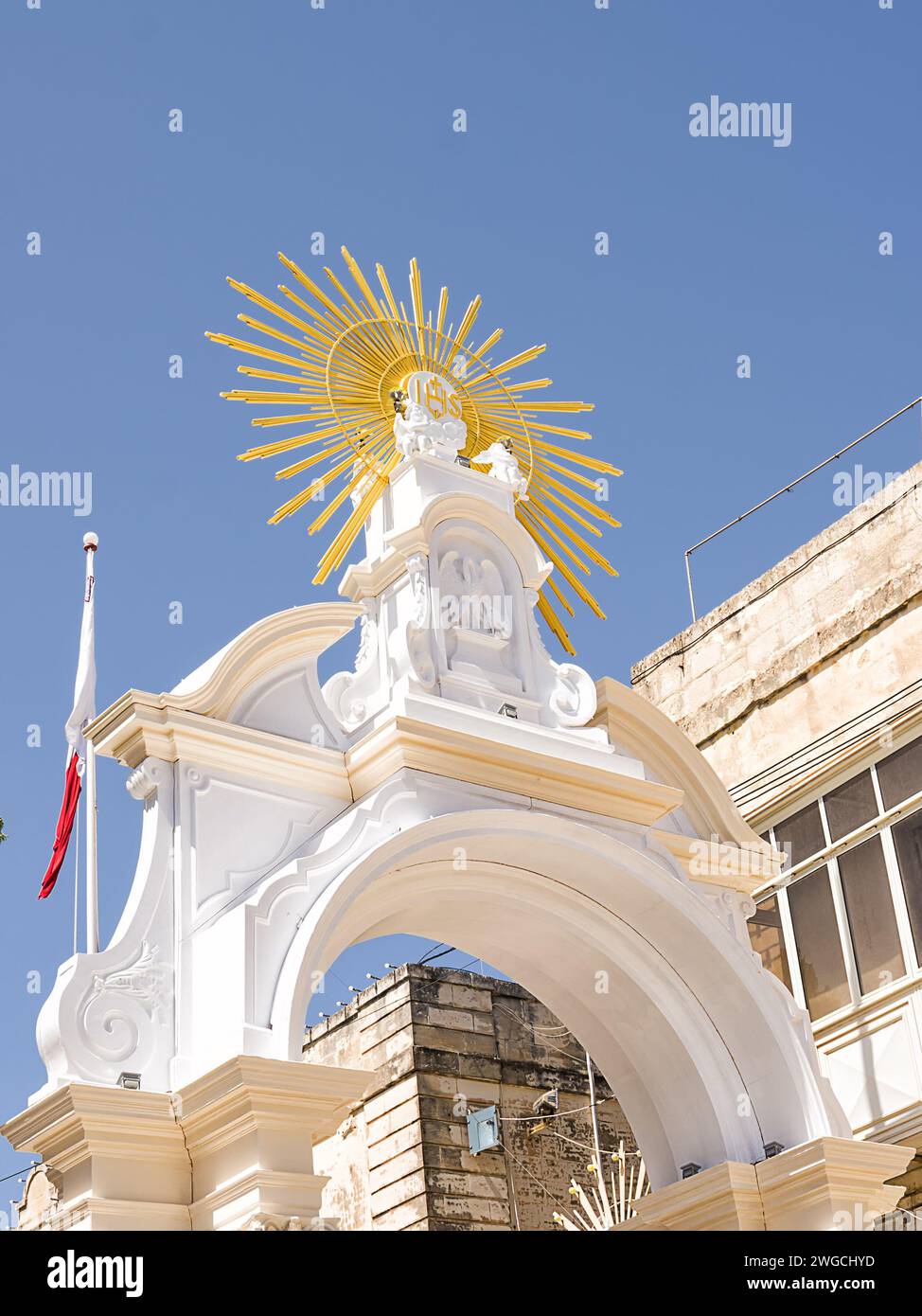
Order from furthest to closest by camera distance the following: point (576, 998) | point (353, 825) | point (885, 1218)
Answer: point (885, 1218) → point (576, 998) → point (353, 825)

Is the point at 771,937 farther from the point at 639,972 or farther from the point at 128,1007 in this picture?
the point at 128,1007

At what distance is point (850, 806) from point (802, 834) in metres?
0.53

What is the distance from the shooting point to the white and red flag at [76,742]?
9.02 m

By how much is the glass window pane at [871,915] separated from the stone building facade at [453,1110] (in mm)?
4186

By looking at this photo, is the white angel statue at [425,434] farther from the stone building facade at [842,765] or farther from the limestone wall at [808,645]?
the limestone wall at [808,645]

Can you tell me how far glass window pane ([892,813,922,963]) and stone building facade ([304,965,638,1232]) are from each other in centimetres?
475

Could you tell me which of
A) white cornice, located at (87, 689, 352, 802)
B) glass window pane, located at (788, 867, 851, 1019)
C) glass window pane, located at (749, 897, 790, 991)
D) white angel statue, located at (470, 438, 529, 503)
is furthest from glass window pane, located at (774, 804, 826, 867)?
white cornice, located at (87, 689, 352, 802)

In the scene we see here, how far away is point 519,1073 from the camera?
16000 mm

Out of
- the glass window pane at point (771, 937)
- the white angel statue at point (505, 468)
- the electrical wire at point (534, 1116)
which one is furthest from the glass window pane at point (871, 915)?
the white angel statue at point (505, 468)

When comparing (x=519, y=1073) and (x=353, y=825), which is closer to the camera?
(x=353, y=825)
